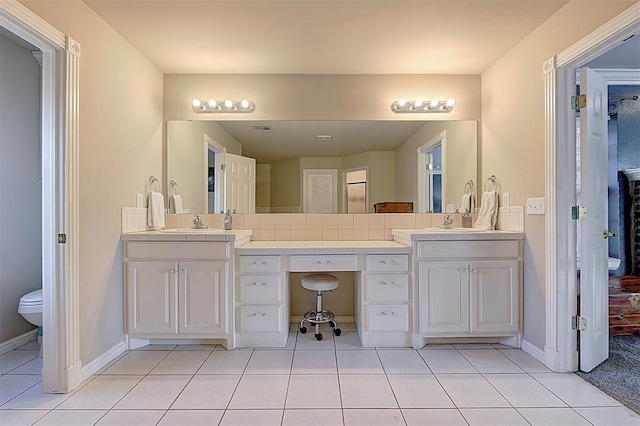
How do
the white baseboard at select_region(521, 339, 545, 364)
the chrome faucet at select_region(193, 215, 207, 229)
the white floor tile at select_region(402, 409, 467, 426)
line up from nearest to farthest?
the white floor tile at select_region(402, 409, 467, 426)
the white baseboard at select_region(521, 339, 545, 364)
the chrome faucet at select_region(193, 215, 207, 229)

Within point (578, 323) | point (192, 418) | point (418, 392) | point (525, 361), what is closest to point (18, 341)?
point (192, 418)

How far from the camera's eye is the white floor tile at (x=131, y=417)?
5.38 ft

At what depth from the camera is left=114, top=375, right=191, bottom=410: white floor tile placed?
180 cm

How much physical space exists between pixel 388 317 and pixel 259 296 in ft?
3.11

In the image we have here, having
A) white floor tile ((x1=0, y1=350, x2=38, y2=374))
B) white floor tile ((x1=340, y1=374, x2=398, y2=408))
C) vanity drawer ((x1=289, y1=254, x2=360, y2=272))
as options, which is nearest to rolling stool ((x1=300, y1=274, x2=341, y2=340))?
vanity drawer ((x1=289, y1=254, x2=360, y2=272))

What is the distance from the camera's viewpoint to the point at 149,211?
9.16 feet

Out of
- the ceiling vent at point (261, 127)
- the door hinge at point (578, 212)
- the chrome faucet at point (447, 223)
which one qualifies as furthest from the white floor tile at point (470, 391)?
the ceiling vent at point (261, 127)

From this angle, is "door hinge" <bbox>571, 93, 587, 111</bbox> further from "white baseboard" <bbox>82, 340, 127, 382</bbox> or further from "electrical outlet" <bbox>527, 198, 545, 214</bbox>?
"white baseboard" <bbox>82, 340, 127, 382</bbox>

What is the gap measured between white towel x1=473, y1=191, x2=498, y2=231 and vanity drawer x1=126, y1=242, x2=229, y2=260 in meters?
2.07

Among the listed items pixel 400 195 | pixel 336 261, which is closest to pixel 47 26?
pixel 336 261

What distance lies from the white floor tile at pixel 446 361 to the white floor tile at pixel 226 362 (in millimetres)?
1216

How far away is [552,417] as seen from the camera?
5.52 feet

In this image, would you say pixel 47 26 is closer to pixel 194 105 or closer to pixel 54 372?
pixel 194 105

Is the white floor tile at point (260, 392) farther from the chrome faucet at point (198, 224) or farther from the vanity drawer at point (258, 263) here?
the chrome faucet at point (198, 224)
